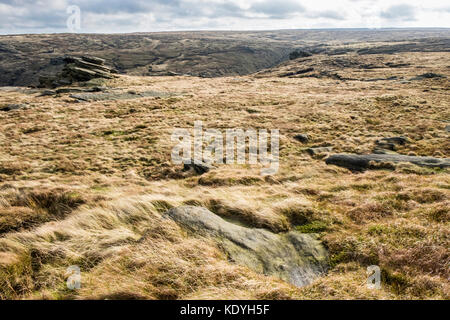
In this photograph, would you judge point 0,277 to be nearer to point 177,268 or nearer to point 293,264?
point 177,268

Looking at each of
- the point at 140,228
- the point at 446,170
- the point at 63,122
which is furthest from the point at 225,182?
the point at 63,122

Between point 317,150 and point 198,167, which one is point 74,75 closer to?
point 198,167

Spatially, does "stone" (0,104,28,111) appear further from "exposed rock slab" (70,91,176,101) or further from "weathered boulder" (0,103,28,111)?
"exposed rock slab" (70,91,176,101)

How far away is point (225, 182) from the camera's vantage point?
10.9 metres

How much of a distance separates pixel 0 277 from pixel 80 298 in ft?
5.06

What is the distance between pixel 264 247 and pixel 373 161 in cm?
942

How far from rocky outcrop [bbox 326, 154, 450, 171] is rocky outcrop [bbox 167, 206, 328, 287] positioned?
7909 mm

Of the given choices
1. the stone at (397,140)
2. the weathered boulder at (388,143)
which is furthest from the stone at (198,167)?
the stone at (397,140)

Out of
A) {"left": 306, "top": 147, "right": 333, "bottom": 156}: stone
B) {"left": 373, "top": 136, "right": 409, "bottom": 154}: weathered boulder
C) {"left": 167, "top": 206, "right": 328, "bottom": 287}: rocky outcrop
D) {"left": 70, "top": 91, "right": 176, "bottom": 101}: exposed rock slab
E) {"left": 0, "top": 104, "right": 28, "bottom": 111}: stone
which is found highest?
{"left": 70, "top": 91, "right": 176, "bottom": 101}: exposed rock slab

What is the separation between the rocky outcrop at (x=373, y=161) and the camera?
11875 millimetres

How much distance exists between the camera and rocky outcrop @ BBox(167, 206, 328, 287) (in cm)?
504

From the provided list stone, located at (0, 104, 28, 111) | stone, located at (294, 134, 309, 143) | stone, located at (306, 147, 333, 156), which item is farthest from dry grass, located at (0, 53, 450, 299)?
stone, located at (0, 104, 28, 111)

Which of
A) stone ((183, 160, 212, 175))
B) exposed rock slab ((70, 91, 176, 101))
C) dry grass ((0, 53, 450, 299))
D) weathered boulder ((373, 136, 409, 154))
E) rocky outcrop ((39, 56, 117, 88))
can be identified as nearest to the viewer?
dry grass ((0, 53, 450, 299))

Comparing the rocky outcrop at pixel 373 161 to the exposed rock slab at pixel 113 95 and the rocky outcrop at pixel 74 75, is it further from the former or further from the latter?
the rocky outcrop at pixel 74 75
